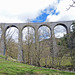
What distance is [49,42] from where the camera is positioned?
507 inches

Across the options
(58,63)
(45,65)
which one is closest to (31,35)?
(45,65)

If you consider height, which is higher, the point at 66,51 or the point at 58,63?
the point at 66,51

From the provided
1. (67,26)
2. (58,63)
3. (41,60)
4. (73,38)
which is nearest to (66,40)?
(73,38)

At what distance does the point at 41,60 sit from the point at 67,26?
52.4ft

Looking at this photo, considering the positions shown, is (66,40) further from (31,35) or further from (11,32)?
(11,32)

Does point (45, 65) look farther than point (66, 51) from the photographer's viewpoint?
Yes

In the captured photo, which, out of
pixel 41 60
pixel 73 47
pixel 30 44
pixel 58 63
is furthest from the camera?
pixel 30 44

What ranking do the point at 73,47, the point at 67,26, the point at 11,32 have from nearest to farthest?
1. the point at 73,47
2. the point at 11,32
3. the point at 67,26

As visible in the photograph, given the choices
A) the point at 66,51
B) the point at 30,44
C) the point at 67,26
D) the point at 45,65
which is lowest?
the point at 45,65

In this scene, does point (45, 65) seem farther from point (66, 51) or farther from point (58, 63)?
point (66, 51)

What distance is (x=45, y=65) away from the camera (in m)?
14.3

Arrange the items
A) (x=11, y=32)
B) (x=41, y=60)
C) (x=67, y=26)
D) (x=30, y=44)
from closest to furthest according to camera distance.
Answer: (x=41, y=60)
(x=30, y=44)
(x=11, y=32)
(x=67, y=26)

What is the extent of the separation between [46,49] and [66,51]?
9.42 ft

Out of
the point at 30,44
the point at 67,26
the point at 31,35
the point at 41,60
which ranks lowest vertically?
the point at 41,60
